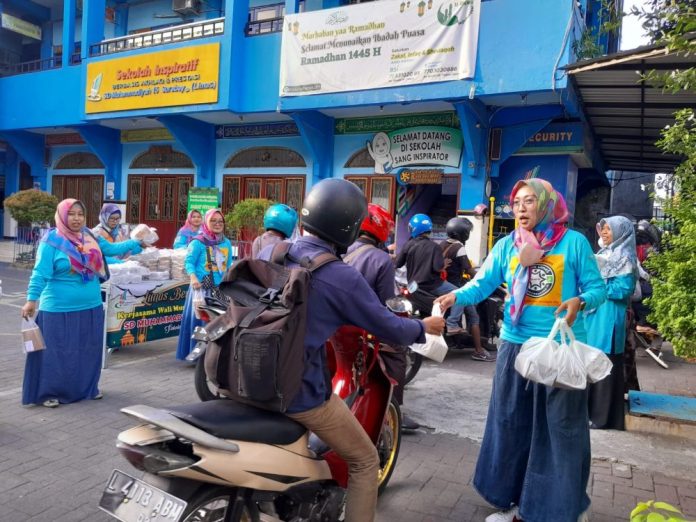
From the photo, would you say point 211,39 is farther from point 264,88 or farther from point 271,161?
point 271,161

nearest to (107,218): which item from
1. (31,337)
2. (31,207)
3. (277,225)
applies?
(31,337)

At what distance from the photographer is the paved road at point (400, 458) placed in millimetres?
3211

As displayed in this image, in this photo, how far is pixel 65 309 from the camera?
15.3 ft

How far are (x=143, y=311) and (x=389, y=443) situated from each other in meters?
3.95

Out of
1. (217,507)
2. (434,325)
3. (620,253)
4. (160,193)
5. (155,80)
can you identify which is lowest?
(217,507)

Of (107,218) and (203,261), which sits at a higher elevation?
(107,218)

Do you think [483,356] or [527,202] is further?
[483,356]

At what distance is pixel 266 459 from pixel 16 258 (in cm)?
1639

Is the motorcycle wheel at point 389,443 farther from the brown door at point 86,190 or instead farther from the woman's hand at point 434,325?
the brown door at point 86,190

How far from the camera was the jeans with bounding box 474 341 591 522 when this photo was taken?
2.75 meters

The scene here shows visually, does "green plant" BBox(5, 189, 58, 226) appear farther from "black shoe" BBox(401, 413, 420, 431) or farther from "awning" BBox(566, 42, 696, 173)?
"black shoe" BBox(401, 413, 420, 431)

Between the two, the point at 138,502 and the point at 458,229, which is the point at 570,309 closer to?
the point at 138,502

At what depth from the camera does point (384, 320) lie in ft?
7.56

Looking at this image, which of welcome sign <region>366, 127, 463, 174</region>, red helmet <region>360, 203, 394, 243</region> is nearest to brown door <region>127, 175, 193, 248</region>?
welcome sign <region>366, 127, 463, 174</region>
